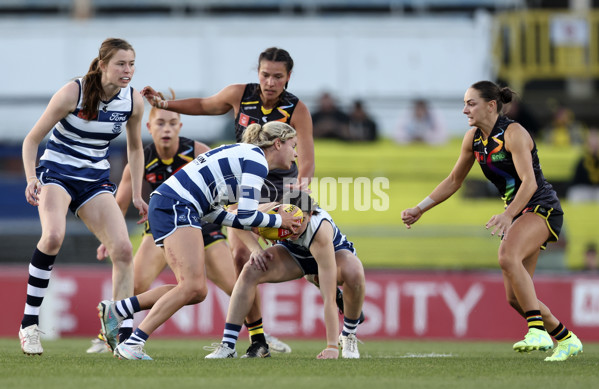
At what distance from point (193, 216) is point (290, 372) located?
4.27ft

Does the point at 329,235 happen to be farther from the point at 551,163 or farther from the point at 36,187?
the point at 551,163

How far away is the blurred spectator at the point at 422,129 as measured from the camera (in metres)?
16.5

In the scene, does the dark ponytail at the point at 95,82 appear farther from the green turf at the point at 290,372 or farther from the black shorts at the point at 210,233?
the green turf at the point at 290,372

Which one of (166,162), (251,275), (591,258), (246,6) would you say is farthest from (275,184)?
(246,6)

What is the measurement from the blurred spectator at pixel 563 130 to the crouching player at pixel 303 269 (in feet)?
34.4

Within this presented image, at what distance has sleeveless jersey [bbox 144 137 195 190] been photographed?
8320 millimetres

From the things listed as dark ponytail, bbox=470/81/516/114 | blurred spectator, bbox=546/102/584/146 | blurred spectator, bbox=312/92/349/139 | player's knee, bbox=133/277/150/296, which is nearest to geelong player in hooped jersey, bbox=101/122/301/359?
player's knee, bbox=133/277/150/296

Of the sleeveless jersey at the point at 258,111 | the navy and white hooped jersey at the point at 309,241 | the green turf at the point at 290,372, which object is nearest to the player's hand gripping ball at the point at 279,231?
the navy and white hooped jersey at the point at 309,241

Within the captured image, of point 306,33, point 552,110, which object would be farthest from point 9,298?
point 552,110

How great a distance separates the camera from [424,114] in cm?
1650

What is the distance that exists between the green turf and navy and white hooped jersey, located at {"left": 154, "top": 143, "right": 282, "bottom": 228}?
1.00 metres

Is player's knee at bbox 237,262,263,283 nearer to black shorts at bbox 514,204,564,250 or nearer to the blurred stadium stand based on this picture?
black shorts at bbox 514,204,564,250

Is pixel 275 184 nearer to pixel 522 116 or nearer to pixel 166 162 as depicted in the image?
pixel 166 162

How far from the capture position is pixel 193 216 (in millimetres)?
6562
